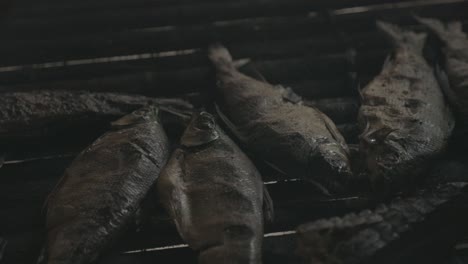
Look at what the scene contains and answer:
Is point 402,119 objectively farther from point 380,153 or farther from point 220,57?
point 220,57

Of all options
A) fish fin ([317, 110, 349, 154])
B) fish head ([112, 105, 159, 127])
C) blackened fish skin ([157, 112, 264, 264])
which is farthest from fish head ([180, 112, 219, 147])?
fish fin ([317, 110, 349, 154])

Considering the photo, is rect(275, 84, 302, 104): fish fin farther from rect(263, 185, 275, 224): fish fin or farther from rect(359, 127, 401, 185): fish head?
rect(263, 185, 275, 224): fish fin

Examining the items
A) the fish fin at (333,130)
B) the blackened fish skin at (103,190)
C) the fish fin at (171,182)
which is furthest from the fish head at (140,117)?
the fish fin at (333,130)

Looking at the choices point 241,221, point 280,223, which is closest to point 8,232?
point 241,221

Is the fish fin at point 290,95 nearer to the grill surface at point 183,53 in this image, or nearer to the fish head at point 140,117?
the grill surface at point 183,53

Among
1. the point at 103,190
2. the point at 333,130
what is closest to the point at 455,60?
the point at 333,130

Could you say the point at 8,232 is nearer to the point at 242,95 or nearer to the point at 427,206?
the point at 242,95

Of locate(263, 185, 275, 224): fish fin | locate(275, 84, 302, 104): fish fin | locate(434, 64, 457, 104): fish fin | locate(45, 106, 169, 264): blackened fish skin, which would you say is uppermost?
locate(434, 64, 457, 104): fish fin
